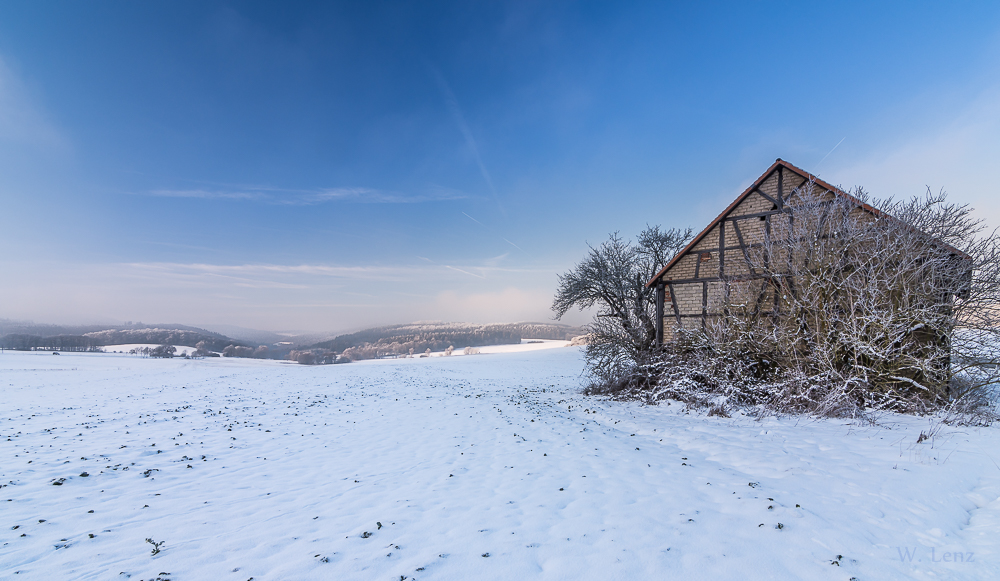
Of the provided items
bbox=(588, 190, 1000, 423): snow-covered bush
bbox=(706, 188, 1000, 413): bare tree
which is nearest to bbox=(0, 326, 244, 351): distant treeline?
bbox=(588, 190, 1000, 423): snow-covered bush

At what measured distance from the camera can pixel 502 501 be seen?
5.02m

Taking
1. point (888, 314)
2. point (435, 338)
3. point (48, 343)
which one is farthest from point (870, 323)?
point (48, 343)

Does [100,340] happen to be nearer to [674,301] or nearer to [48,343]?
[48,343]

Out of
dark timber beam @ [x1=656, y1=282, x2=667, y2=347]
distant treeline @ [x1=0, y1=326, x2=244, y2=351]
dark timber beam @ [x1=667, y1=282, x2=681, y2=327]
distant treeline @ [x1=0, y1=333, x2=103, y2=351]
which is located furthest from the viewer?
distant treeline @ [x1=0, y1=326, x2=244, y2=351]

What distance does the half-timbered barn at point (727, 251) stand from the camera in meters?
12.5

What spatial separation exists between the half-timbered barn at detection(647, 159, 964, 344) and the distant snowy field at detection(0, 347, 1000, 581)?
18.0 ft

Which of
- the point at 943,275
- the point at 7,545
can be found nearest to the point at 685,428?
the point at 943,275

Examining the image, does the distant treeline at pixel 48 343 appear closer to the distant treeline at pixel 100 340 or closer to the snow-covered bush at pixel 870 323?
the distant treeline at pixel 100 340

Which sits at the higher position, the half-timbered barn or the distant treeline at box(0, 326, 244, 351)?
the half-timbered barn

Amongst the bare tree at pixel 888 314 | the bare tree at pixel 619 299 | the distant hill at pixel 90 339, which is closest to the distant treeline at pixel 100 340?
the distant hill at pixel 90 339

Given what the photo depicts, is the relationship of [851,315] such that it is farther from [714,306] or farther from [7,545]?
[7,545]

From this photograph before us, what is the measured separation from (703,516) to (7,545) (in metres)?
7.22

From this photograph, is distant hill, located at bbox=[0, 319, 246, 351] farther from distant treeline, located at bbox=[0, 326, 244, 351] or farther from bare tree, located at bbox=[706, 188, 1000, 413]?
bare tree, located at bbox=[706, 188, 1000, 413]

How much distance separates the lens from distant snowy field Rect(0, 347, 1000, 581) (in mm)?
3441
